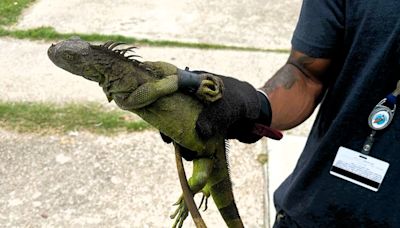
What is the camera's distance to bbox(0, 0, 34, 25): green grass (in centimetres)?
582

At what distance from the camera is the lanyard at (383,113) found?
1711 millimetres

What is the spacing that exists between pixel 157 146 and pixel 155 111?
2410 millimetres

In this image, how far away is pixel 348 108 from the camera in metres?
1.79

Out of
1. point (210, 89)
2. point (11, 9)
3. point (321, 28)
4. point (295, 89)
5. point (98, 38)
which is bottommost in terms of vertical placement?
point (11, 9)

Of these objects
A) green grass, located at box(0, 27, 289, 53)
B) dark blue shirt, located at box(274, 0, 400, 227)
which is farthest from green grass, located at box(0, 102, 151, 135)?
dark blue shirt, located at box(274, 0, 400, 227)

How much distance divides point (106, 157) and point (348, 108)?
7.69 feet

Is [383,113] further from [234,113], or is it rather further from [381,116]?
[234,113]

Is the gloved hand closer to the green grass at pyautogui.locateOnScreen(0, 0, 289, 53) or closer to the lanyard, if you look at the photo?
the lanyard

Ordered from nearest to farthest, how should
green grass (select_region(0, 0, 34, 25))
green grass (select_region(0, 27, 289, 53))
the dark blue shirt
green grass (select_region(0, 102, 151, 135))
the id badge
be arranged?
1. the dark blue shirt
2. the id badge
3. green grass (select_region(0, 102, 151, 135))
4. green grass (select_region(0, 27, 289, 53))
5. green grass (select_region(0, 0, 34, 25))

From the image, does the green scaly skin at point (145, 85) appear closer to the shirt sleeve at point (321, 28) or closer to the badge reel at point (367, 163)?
the shirt sleeve at point (321, 28)

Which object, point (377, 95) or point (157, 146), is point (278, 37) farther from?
point (377, 95)

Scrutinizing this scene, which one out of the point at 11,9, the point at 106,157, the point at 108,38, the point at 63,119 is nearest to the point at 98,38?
the point at 108,38

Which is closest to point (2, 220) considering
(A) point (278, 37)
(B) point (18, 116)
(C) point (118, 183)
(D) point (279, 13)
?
(C) point (118, 183)

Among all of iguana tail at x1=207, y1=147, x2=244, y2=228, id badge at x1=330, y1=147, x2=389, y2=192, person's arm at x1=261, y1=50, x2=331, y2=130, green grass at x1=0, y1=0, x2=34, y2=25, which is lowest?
green grass at x1=0, y1=0, x2=34, y2=25
